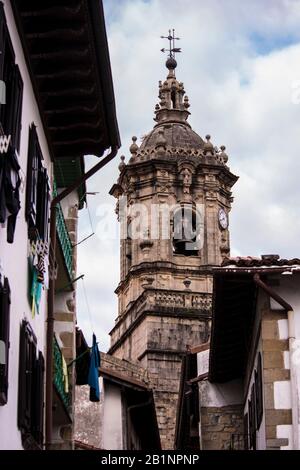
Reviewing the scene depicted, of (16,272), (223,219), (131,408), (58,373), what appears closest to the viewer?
(16,272)

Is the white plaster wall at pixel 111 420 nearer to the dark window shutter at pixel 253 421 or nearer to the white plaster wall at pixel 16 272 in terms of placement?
the dark window shutter at pixel 253 421

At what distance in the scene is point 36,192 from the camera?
1479cm

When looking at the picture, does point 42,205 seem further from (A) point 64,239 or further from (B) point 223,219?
(B) point 223,219

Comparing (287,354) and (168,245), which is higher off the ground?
(168,245)

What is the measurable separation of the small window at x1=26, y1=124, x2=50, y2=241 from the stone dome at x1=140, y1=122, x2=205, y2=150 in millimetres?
42914

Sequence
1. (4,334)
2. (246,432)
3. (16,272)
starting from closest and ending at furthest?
1. (4,334)
2. (16,272)
3. (246,432)

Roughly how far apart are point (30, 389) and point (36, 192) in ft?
8.81

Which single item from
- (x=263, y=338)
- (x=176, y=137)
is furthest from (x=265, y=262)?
(x=176, y=137)

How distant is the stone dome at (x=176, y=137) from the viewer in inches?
2312

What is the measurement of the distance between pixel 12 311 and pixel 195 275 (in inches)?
1663

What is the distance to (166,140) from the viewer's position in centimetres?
5856
